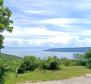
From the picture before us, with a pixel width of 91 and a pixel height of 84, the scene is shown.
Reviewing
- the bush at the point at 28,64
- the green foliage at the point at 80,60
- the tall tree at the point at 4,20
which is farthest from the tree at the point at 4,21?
the green foliage at the point at 80,60

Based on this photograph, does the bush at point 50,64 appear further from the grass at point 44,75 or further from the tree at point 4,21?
the tree at point 4,21

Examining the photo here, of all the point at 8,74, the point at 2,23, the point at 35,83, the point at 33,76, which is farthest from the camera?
the point at 33,76

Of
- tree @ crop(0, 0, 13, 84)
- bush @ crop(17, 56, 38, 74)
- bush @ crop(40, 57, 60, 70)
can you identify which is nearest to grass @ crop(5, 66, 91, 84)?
bush @ crop(40, 57, 60, 70)

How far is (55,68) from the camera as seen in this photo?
36844 mm

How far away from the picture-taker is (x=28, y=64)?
3700 centimetres

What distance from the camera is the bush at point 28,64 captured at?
36.6 metres

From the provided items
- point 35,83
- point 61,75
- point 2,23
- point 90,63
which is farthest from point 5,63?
point 90,63

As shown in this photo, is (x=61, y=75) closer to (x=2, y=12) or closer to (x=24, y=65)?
(x=24, y=65)

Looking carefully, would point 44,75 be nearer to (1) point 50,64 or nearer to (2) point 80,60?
(1) point 50,64

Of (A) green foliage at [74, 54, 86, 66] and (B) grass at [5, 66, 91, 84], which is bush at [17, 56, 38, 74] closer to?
(B) grass at [5, 66, 91, 84]

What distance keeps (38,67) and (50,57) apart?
167 centimetres

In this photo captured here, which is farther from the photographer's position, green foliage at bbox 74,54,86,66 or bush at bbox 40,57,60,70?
green foliage at bbox 74,54,86,66

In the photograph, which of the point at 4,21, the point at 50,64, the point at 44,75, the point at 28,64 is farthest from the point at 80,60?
the point at 4,21

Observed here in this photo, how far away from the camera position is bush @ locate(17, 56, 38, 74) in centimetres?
3659
